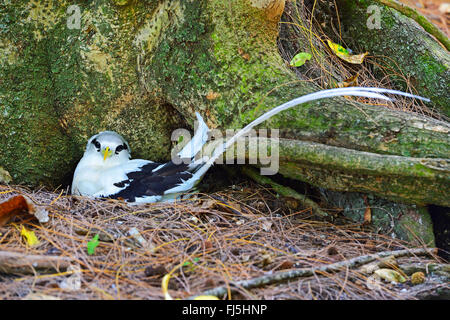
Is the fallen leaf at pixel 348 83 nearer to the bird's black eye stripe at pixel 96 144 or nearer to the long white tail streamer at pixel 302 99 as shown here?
the long white tail streamer at pixel 302 99

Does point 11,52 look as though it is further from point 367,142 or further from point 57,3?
Answer: point 367,142

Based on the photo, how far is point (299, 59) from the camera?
3.65m

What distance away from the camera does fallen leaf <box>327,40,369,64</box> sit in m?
4.13

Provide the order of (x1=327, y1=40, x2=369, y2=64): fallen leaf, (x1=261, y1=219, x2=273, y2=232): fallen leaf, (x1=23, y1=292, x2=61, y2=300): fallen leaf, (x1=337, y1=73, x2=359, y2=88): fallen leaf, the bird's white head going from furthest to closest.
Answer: (x1=327, y1=40, x2=369, y2=64): fallen leaf → (x1=337, y1=73, x2=359, y2=88): fallen leaf → the bird's white head → (x1=261, y1=219, x2=273, y2=232): fallen leaf → (x1=23, y1=292, x2=61, y2=300): fallen leaf

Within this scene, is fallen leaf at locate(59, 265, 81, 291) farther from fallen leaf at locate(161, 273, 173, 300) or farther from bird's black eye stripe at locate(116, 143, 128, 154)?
bird's black eye stripe at locate(116, 143, 128, 154)

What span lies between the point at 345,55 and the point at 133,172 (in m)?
2.21

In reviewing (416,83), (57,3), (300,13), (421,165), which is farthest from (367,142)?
(57,3)

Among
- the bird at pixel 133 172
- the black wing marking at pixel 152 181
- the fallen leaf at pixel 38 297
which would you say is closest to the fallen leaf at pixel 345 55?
the bird at pixel 133 172

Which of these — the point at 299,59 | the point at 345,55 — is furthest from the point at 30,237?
the point at 345,55

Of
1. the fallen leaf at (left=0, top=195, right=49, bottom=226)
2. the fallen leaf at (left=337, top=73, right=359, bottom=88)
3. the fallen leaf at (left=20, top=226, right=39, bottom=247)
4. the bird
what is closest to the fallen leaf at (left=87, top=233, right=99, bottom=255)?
the fallen leaf at (left=20, top=226, right=39, bottom=247)

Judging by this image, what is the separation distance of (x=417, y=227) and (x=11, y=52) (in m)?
3.17

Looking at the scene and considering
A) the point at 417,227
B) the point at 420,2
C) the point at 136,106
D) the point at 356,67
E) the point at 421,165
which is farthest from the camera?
the point at 420,2

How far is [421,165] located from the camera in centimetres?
273

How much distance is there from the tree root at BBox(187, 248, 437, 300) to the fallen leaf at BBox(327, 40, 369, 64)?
6.51 ft
